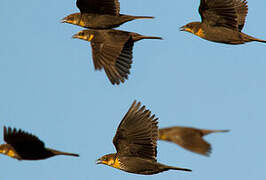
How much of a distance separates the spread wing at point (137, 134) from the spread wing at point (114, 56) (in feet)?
3.89

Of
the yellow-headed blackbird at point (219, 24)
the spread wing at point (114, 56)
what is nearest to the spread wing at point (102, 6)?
the spread wing at point (114, 56)

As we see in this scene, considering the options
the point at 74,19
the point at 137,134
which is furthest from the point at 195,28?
the point at 137,134

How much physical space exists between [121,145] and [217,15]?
11.6ft

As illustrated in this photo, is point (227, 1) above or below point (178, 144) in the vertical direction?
above

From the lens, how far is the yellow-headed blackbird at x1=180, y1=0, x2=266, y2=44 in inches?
508

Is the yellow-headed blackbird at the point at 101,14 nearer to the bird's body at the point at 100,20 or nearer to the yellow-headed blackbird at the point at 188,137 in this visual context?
the bird's body at the point at 100,20

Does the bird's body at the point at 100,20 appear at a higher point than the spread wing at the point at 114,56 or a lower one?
higher

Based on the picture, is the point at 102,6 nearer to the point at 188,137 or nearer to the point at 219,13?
the point at 219,13

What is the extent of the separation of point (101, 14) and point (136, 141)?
3376 millimetres

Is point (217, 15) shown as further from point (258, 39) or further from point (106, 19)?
point (106, 19)

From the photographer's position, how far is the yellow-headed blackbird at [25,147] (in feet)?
34.7

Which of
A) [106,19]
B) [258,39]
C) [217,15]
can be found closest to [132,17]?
[106,19]

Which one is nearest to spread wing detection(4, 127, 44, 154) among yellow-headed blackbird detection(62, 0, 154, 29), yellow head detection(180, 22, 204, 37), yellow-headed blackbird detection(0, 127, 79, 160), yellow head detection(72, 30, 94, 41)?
yellow-headed blackbird detection(0, 127, 79, 160)

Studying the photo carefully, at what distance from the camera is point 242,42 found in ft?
42.3
